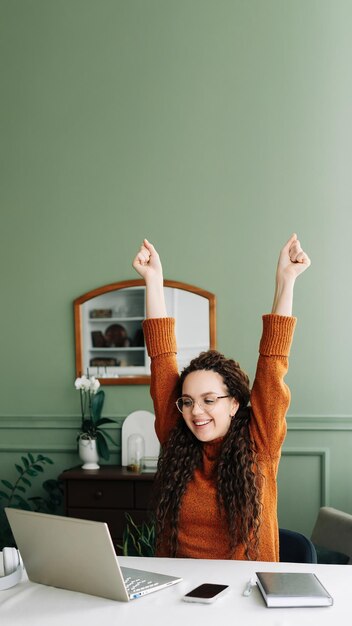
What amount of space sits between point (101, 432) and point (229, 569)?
2.33 m

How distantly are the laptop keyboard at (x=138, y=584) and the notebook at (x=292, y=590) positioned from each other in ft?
0.82

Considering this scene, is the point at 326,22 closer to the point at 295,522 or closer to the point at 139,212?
the point at 139,212

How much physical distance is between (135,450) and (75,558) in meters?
2.37

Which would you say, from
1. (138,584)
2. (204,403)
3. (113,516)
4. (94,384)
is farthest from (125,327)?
(138,584)

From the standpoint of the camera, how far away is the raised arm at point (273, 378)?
2100 millimetres

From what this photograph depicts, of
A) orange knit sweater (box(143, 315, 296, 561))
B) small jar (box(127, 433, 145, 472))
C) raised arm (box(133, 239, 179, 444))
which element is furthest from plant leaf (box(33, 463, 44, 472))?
orange knit sweater (box(143, 315, 296, 561))

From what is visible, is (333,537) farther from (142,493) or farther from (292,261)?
(292,261)

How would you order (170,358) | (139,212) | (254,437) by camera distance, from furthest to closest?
(139,212)
(170,358)
(254,437)

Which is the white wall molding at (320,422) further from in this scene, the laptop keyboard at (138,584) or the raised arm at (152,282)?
the laptop keyboard at (138,584)

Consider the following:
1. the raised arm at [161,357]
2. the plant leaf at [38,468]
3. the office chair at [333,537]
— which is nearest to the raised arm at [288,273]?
the raised arm at [161,357]

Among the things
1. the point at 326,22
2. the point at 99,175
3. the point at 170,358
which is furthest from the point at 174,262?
the point at 170,358

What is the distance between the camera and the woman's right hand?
7.58 feet

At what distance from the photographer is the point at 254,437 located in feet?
7.06

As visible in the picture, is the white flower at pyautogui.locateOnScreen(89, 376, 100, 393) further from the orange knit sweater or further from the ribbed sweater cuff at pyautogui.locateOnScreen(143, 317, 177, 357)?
the orange knit sweater
